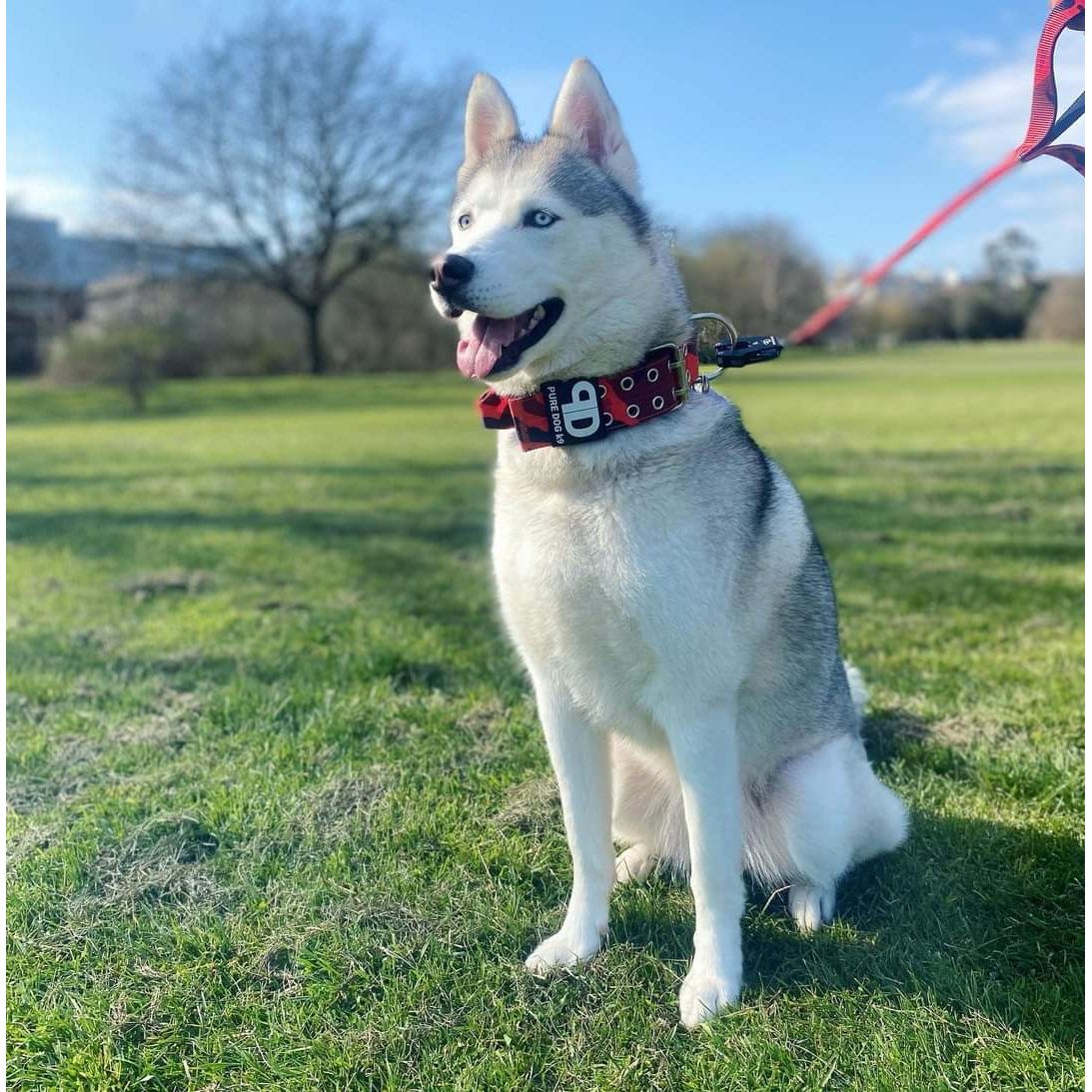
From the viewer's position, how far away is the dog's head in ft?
5.93

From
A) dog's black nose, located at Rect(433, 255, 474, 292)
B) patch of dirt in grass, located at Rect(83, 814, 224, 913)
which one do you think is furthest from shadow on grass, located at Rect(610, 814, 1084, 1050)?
dog's black nose, located at Rect(433, 255, 474, 292)

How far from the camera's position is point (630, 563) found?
186cm

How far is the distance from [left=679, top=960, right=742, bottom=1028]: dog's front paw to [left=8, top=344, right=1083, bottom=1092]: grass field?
0.12ft

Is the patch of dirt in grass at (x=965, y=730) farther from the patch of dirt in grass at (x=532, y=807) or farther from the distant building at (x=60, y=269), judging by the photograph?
the distant building at (x=60, y=269)

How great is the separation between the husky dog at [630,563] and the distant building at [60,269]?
2972cm

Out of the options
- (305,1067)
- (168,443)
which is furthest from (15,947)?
(168,443)

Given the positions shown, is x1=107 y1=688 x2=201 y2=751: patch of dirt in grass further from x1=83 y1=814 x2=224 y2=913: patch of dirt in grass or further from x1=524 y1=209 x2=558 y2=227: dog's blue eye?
x1=524 y1=209 x2=558 y2=227: dog's blue eye

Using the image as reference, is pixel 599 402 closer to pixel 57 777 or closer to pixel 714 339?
pixel 714 339

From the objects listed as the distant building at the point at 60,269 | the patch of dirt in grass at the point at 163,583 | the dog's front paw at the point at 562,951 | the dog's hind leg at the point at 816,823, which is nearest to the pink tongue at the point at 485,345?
the dog's hind leg at the point at 816,823

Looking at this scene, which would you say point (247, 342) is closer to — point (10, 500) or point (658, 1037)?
point (10, 500)

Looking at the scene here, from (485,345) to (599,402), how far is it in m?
0.27

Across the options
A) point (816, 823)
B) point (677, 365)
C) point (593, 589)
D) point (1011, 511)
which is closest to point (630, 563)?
point (593, 589)

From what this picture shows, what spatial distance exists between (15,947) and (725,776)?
70.3 inches

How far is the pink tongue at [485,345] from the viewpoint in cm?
186
